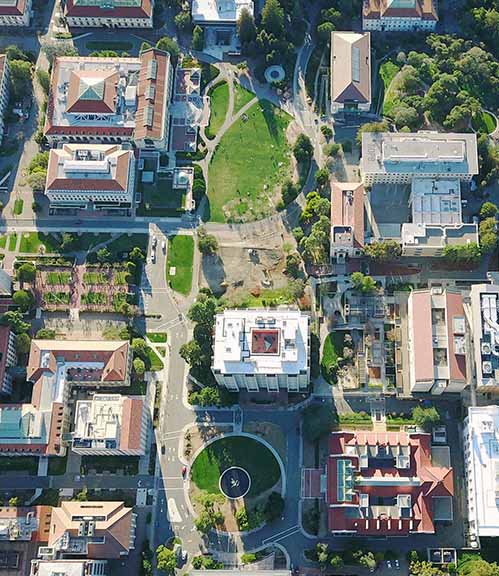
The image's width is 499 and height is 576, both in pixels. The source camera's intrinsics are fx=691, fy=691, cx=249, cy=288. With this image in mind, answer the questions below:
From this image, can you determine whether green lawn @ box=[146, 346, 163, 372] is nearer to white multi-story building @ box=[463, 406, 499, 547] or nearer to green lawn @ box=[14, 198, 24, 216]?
green lawn @ box=[14, 198, 24, 216]

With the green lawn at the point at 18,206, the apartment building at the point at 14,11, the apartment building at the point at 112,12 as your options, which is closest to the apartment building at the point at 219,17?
the apartment building at the point at 112,12

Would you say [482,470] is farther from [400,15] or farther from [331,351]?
[400,15]

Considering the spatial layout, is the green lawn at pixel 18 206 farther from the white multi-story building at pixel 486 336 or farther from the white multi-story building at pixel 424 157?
the white multi-story building at pixel 486 336

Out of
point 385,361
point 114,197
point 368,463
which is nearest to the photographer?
point 368,463

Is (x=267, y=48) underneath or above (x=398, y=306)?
above

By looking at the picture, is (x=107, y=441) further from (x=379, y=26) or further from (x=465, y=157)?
(x=379, y=26)

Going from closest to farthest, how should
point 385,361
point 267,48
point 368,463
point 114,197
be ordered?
point 368,463 < point 385,361 < point 114,197 < point 267,48

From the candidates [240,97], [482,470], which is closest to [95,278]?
[240,97]

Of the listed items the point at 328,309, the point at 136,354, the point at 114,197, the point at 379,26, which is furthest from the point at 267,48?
the point at 136,354
